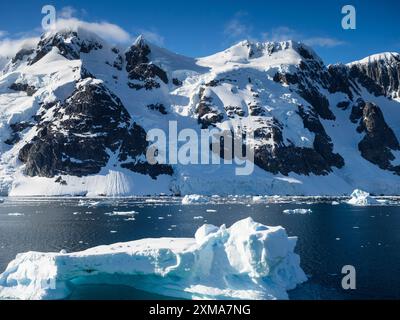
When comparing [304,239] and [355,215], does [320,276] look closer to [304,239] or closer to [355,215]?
[304,239]

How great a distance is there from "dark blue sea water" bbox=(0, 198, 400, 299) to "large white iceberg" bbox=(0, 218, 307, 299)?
1.62 m

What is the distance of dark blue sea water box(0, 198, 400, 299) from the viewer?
45031 mm

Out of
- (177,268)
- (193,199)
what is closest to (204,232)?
(177,268)

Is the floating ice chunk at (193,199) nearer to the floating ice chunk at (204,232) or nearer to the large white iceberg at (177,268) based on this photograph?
the floating ice chunk at (204,232)

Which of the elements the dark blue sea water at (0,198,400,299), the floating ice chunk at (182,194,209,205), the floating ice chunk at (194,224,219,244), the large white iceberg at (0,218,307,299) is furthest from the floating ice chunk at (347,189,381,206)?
the large white iceberg at (0,218,307,299)

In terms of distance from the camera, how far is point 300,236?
251 feet

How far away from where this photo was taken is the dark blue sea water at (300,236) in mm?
45031

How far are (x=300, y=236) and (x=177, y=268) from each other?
126 ft

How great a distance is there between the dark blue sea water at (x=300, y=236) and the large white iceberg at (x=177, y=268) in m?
1.62

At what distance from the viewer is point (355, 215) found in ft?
366

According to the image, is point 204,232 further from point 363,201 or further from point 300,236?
point 363,201
